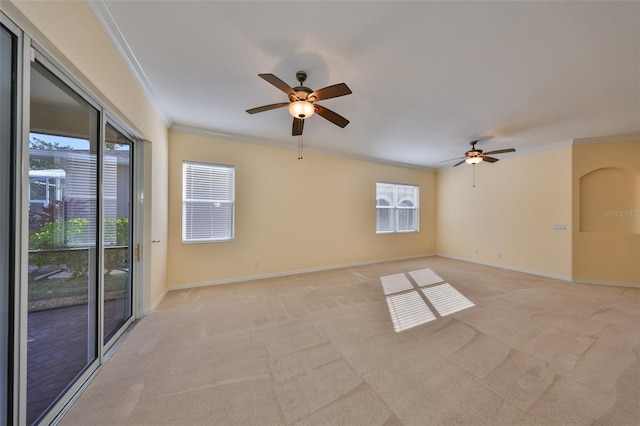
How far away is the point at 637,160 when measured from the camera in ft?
13.6

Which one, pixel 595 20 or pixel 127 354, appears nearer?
pixel 595 20

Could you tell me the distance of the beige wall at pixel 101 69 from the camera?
124 cm

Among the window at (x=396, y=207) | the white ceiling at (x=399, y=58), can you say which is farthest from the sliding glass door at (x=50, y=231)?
the window at (x=396, y=207)

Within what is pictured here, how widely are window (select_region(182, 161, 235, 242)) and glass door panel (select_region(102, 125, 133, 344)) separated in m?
1.31

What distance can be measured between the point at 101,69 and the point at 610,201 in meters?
7.97

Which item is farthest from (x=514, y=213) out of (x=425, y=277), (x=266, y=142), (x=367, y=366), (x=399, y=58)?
(x=266, y=142)

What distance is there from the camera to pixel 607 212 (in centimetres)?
447

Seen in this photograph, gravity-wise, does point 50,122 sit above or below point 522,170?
below

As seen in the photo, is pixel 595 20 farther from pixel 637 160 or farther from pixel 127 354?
pixel 127 354

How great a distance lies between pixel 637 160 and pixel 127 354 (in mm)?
8247

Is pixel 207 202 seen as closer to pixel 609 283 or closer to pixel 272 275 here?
pixel 272 275

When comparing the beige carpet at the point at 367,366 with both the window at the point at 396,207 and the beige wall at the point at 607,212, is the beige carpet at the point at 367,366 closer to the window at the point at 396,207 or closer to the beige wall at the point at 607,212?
the beige wall at the point at 607,212

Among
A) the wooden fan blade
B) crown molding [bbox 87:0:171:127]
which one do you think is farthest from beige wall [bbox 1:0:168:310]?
the wooden fan blade

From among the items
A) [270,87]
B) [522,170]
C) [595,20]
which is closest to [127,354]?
[270,87]
